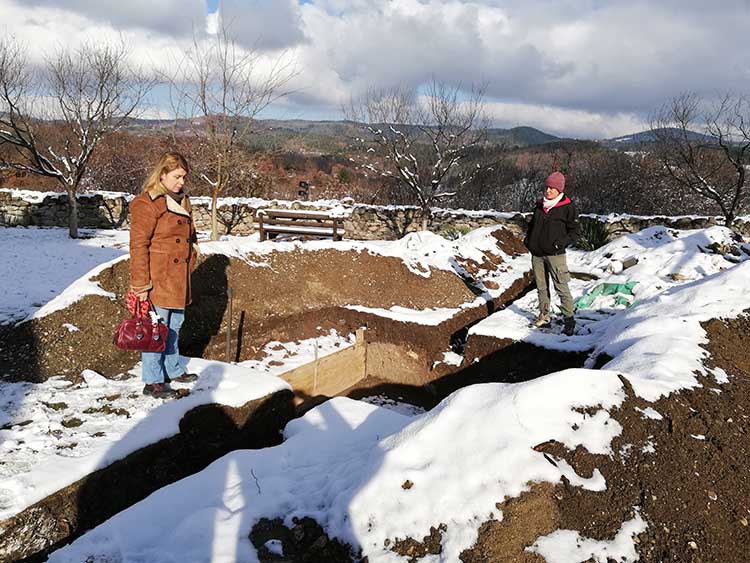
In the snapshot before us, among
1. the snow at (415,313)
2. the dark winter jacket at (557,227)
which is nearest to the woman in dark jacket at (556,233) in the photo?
the dark winter jacket at (557,227)

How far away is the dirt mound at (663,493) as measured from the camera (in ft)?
6.72

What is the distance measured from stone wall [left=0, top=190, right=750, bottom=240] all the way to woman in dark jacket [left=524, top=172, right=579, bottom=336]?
7468 mm

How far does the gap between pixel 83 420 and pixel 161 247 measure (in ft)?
4.50

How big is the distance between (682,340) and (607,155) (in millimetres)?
21772

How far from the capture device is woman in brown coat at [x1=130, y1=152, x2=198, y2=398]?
11.0 ft

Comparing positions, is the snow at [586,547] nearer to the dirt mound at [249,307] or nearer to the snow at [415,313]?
the dirt mound at [249,307]

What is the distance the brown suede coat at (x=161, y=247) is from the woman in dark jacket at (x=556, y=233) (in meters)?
3.49

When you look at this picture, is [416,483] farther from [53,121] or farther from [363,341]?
[53,121]

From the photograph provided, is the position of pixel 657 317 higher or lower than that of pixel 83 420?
higher

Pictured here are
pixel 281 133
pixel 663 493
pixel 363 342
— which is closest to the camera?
pixel 663 493

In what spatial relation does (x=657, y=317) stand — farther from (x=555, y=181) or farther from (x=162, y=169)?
(x=162, y=169)

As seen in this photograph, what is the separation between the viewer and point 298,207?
14.2 meters

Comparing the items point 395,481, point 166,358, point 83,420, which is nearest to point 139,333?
point 166,358

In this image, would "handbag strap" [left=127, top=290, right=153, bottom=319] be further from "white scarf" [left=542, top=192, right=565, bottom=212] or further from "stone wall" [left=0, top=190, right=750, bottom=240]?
"stone wall" [left=0, top=190, right=750, bottom=240]
